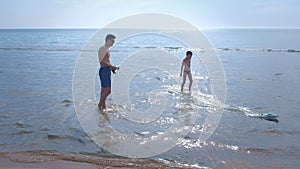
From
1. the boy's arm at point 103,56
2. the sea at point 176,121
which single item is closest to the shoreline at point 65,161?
the sea at point 176,121

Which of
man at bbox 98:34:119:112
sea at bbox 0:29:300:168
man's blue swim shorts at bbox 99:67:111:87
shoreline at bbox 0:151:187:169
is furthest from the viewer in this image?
man's blue swim shorts at bbox 99:67:111:87

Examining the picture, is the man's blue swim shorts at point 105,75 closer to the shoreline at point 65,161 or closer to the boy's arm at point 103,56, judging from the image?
the boy's arm at point 103,56

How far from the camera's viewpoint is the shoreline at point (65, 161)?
524 cm

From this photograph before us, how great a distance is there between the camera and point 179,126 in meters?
7.88

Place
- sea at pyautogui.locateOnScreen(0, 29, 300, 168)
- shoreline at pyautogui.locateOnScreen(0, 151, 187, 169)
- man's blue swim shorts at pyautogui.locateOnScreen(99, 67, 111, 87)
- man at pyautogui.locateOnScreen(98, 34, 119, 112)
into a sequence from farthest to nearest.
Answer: man's blue swim shorts at pyautogui.locateOnScreen(99, 67, 111, 87)
man at pyautogui.locateOnScreen(98, 34, 119, 112)
sea at pyautogui.locateOnScreen(0, 29, 300, 168)
shoreline at pyautogui.locateOnScreen(0, 151, 187, 169)

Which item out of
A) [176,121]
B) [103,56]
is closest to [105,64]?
[103,56]

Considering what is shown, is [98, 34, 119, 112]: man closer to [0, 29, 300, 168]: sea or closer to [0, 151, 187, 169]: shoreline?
[0, 29, 300, 168]: sea

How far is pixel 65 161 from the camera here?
5461 millimetres

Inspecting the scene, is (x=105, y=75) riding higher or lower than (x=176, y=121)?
higher

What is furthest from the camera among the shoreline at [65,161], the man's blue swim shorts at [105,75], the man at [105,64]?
the man's blue swim shorts at [105,75]

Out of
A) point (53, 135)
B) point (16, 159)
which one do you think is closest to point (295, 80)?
point (53, 135)

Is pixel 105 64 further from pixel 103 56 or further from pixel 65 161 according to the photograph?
pixel 65 161

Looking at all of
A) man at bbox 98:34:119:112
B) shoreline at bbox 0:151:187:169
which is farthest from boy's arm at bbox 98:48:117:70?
shoreline at bbox 0:151:187:169

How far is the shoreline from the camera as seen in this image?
17.2 ft
